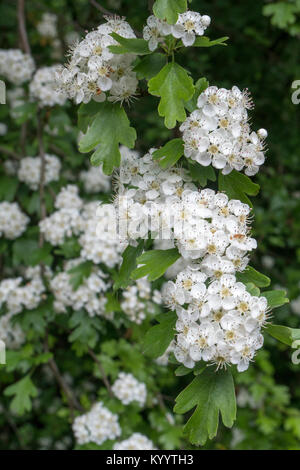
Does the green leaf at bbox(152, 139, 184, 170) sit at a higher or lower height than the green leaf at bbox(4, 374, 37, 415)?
higher

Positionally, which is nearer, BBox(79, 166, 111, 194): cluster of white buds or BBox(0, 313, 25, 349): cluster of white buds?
BBox(0, 313, 25, 349): cluster of white buds

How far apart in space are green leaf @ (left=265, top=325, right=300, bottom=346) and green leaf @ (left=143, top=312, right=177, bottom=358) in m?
0.31

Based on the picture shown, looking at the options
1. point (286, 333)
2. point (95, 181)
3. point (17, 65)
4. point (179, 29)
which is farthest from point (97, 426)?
point (17, 65)

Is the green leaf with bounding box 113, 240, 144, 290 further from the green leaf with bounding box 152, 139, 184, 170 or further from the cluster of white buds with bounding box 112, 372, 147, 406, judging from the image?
the cluster of white buds with bounding box 112, 372, 147, 406

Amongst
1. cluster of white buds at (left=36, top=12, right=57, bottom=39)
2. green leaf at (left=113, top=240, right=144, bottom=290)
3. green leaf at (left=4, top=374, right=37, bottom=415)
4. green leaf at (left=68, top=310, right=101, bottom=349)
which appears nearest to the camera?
green leaf at (left=113, top=240, right=144, bottom=290)

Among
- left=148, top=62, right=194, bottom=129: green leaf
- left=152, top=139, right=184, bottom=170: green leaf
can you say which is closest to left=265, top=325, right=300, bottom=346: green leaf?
left=152, top=139, right=184, bottom=170: green leaf

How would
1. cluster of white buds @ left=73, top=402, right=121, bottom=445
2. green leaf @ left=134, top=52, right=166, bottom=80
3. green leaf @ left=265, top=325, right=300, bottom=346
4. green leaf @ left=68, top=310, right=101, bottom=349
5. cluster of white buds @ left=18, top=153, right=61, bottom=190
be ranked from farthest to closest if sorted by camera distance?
cluster of white buds @ left=18, top=153, right=61, bottom=190, green leaf @ left=68, top=310, right=101, bottom=349, cluster of white buds @ left=73, top=402, right=121, bottom=445, green leaf @ left=134, top=52, right=166, bottom=80, green leaf @ left=265, top=325, right=300, bottom=346

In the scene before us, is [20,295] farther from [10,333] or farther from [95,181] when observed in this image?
[95,181]

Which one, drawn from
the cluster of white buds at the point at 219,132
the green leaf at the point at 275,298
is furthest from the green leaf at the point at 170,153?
the green leaf at the point at 275,298

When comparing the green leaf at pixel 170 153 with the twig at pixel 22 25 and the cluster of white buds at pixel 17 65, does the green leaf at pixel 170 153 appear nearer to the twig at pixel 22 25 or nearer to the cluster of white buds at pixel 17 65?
the cluster of white buds at pixel 17 65

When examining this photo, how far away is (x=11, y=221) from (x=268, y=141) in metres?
2.06

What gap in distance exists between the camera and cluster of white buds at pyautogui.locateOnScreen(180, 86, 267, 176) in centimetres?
184
